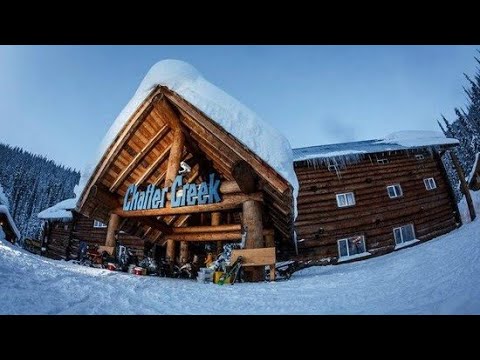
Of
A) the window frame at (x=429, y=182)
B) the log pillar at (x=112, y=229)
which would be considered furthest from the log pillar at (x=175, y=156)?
the window frame at (x=429, y=182)

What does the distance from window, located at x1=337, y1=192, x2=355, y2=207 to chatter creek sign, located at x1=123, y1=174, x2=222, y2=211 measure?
406 inches

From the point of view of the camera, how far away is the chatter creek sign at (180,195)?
646cm

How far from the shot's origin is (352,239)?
13773 mm

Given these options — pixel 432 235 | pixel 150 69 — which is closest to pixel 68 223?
pixel 150 69

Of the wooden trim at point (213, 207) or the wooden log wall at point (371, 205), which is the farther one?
the wooden log wall at point (371, 205)

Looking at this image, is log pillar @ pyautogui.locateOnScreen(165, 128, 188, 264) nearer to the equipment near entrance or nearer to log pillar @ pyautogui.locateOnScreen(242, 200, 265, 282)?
log pillar @ pyautogui.locateOnScreen(242, 200, 265, 282)

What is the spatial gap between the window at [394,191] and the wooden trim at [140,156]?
13.6m

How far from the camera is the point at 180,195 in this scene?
6.65m

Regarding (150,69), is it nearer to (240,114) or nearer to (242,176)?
(240,114)

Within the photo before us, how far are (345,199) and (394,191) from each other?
10.9 feet

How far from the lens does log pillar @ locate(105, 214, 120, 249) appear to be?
7.44 m

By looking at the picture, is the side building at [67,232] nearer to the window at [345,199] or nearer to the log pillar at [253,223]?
the window at [345,199]
